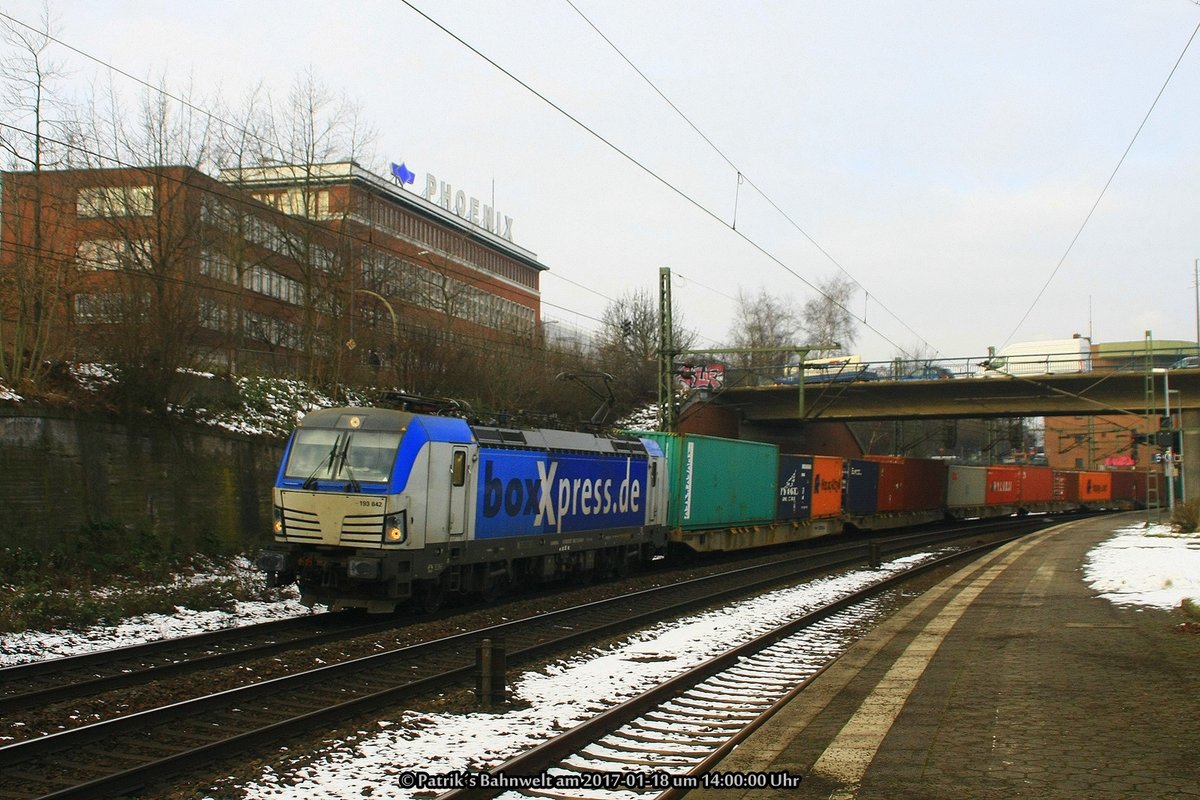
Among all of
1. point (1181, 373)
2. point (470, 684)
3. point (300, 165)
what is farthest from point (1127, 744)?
point (1181, 373)

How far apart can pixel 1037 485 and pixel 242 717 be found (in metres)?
57.8

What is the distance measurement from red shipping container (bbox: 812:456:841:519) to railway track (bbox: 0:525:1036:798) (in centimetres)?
2011

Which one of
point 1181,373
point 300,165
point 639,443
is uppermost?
point 300,165

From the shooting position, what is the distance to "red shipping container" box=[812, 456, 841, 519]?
3378cm

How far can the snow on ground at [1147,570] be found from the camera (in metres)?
16.2

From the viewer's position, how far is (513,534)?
A: 17.4m

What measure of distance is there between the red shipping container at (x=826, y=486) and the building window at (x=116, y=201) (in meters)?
21.2

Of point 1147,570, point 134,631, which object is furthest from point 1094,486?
point 134,631

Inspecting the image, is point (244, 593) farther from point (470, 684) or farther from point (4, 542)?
point (470, 684)

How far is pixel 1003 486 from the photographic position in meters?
54.4

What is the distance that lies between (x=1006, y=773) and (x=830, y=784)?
4.00 ft

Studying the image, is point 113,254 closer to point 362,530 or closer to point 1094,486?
point 362,530

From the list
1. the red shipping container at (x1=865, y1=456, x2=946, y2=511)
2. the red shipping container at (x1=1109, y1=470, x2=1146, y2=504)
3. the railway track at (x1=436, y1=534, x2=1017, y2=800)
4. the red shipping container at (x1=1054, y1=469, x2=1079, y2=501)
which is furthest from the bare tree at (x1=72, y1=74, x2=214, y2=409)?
the red shipping container at (x1=1109, y1=470, x2=1146, y2=504)

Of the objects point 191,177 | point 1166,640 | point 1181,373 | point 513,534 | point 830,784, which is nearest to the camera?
point 830,784
